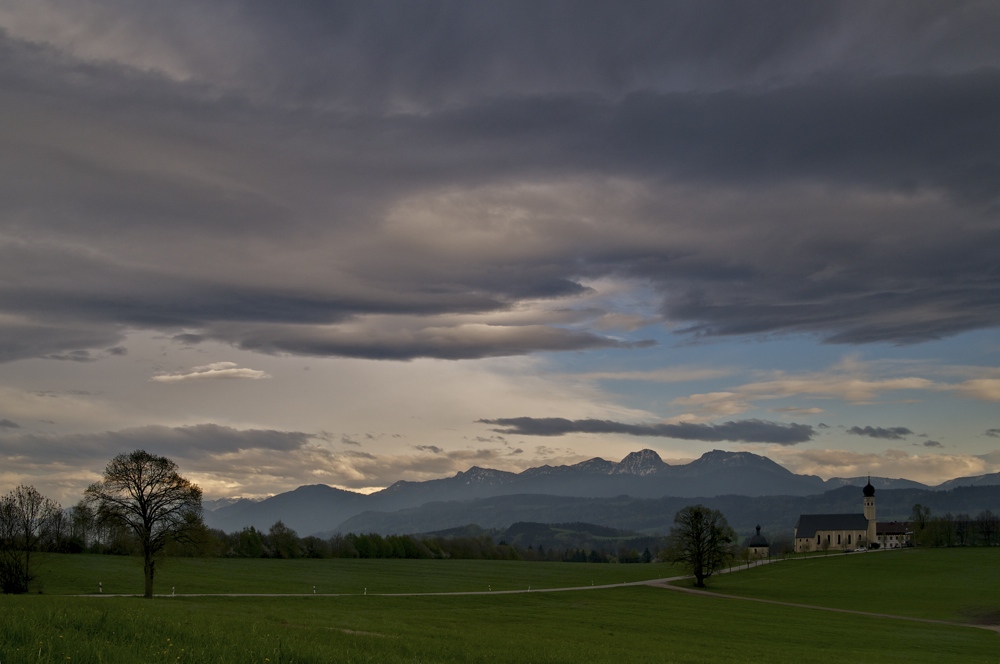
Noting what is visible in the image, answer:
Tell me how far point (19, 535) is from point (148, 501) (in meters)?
23.8

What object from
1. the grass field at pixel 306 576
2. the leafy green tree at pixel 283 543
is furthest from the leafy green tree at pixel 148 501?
the leafy green tree at pixel 283 543

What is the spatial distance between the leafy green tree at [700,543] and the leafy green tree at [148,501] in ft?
269

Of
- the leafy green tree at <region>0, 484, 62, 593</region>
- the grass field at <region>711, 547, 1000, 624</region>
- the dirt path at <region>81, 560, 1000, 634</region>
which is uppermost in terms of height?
the leafy green tree at <region>0, 484, 62, 593</region>

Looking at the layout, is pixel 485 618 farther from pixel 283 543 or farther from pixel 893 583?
pixel 893 583

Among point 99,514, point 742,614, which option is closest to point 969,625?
point 742,614

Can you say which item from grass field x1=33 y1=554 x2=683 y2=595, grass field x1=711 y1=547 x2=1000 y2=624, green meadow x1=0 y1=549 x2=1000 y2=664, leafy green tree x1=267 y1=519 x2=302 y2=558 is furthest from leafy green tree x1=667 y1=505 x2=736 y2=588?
leafy green tree x1=267 y1=519 x2=302 y2=558

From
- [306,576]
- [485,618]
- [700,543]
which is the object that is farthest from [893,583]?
[306,576]

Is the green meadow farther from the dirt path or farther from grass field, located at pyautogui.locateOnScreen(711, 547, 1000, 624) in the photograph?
the dirt path

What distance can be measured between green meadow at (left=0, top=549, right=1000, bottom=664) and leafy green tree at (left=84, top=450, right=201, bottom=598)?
4.53 m

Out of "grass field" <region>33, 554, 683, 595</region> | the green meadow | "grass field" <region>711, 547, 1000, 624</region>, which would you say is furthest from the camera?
"grass field" <region>711, 547, 1000, 624</region>

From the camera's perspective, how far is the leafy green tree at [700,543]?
12375 centimetres

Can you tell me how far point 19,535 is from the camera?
79625 mm

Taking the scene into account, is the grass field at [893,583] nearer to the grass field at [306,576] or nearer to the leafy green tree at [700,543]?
the leafy green tree at [700,543]

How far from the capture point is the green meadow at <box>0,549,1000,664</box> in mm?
15617
